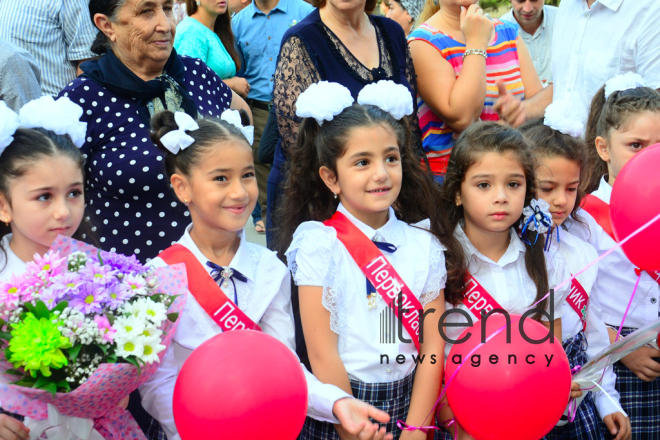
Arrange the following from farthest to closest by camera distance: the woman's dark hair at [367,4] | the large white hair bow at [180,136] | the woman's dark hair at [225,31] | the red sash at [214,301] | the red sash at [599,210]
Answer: the woman's dark hair at [225,31], the woman's dark hair at [367,4], the red sash at [599,210], the large white hair bow at [180,136], the red sash at [214,301]

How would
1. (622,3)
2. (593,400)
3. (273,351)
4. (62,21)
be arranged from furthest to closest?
1. (62,21)
2. (622,3)
3. (593,400)
4. (273,351)

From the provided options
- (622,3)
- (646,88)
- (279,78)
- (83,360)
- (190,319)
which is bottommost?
(190,319)

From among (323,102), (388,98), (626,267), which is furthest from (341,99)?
(626,267)

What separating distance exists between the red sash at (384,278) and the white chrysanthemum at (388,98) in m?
0.53

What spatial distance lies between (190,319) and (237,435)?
63 cm

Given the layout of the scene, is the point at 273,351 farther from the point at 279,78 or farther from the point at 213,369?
the point at 279,78

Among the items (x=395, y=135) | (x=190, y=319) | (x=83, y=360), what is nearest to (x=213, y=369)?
(x=83, y=360)

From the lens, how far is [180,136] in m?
2.38

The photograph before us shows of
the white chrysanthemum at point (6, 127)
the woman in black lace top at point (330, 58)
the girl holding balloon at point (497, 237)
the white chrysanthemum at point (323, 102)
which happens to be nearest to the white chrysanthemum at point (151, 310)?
the white chrysanthemum at point (6, 127)

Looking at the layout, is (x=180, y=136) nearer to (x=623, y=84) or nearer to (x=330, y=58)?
(x=330, y=58)

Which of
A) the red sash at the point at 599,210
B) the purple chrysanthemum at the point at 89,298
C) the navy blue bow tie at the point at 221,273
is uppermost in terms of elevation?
the red sash at the point at 599,210

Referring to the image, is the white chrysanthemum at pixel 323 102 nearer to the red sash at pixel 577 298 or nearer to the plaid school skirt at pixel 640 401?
the red sash at pixel 577 298

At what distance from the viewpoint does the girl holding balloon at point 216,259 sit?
2.24 metres

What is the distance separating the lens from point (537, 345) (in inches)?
81.4
